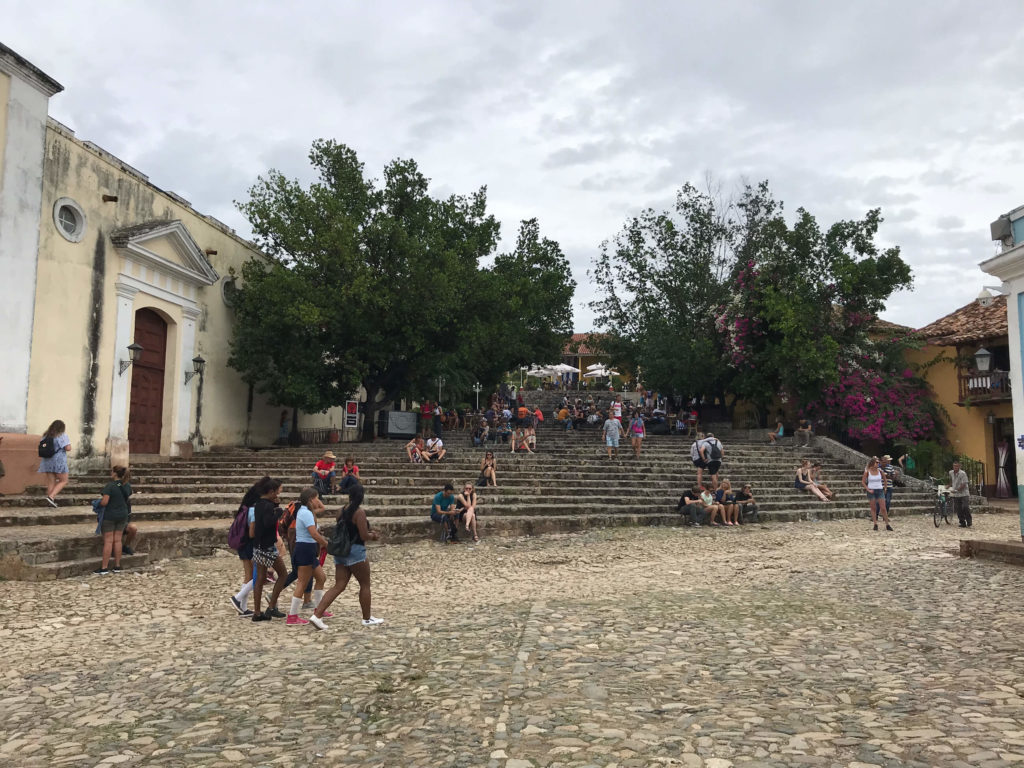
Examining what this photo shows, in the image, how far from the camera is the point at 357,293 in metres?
19.8

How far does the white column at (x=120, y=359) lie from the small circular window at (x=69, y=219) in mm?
1459

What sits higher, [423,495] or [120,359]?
[120,359]

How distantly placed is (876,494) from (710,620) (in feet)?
31.7

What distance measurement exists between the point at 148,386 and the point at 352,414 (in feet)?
24.6

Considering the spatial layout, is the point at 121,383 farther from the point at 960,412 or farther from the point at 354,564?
the point at 960,412

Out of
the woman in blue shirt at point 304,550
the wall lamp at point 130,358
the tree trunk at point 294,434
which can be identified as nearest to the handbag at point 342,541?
the woman in blue shirt at point 304,550

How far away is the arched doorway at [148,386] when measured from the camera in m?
17.9

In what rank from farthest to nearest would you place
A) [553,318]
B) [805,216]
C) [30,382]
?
1. [553,318]
2. [805,216]
3. [30,382]

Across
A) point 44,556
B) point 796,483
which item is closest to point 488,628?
point 44,556

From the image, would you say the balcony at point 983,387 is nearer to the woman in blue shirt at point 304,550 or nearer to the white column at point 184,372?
the woman in blue shirt at point 304,550

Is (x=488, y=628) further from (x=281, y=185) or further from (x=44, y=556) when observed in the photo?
(x=281, y=185)

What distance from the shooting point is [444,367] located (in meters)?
22.6

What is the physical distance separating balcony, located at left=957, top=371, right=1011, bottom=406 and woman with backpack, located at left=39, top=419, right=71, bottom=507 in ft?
80.5

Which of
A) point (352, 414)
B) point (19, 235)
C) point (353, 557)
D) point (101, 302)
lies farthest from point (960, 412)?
point (19, 235)
